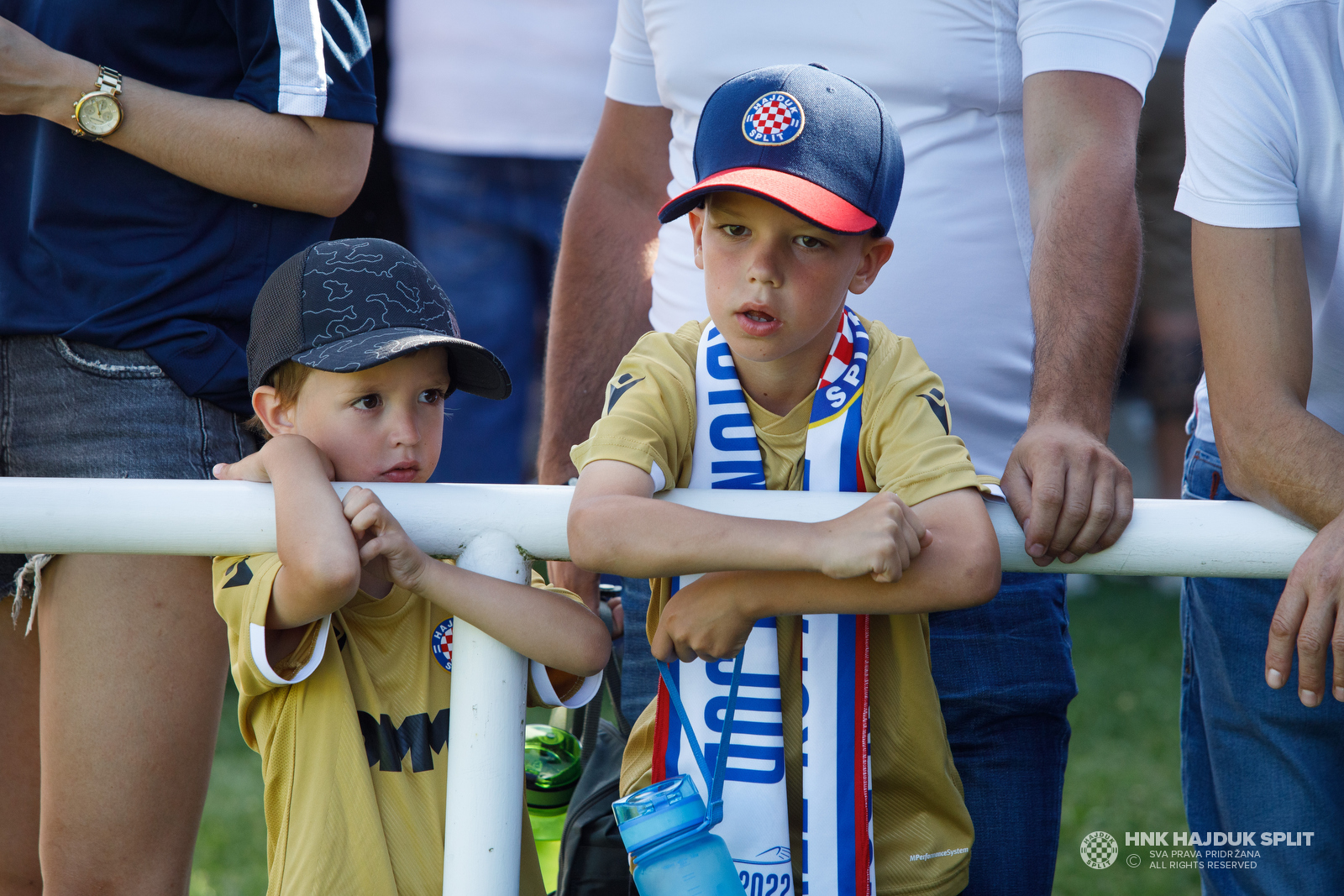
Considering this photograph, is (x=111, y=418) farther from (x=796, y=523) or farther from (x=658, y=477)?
(x=796, y=523)

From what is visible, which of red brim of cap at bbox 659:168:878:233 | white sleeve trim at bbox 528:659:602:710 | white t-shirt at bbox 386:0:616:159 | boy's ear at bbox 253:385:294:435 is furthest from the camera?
white t-shirt at bbox 386:0:616:159

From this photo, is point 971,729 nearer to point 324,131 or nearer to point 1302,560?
point 1302,560

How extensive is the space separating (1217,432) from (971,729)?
55 centimetres

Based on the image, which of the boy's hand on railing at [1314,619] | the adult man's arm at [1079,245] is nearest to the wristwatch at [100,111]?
the adult man's arm at [1079,245]

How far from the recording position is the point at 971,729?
1844 millimetres

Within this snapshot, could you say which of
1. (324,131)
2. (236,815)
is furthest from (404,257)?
(236,815)

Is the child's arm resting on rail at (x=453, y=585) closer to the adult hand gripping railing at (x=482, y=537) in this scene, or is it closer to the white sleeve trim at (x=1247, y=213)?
the adult hand gripping railing at (x=482, y=537)

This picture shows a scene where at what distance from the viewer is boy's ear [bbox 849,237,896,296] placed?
4.96 ft

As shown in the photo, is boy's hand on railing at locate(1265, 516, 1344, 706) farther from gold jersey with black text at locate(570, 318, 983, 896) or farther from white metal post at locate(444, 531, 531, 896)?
white metal post at locate(444, 531, 531, 896)

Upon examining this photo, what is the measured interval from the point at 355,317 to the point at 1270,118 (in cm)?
124

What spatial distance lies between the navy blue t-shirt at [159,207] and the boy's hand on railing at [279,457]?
370 mm

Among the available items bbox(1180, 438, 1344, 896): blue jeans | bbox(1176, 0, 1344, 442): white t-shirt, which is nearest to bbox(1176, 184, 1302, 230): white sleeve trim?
bbox(1176, 0, 1344, 442): white t-shirt

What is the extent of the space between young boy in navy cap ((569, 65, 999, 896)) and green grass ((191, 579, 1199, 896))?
6.95 ft

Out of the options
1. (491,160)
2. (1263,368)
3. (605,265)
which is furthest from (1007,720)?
(491,160)
